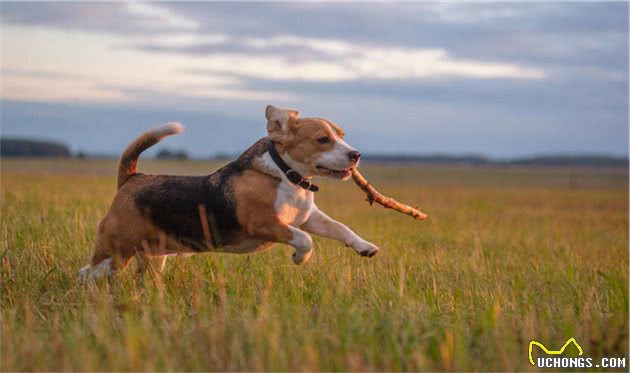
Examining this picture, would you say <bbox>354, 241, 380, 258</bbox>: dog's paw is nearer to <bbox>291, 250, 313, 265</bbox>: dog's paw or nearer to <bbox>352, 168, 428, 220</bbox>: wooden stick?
<bbox>291, 250, 313, 265</bbox>: dog's paw

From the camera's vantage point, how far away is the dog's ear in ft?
25.0

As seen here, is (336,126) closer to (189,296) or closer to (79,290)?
(189,296)

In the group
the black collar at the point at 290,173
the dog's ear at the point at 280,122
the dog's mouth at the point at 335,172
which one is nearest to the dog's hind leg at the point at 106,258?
the black collar at the point at 290,173

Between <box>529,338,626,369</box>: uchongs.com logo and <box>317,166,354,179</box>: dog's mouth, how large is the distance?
257 centimetres

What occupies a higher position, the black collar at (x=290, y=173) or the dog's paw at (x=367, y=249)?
the black collar at (x=290, y=173)

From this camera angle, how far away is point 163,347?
5328 mm

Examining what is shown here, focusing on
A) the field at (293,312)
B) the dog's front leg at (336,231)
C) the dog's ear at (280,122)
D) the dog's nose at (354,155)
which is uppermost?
the dog's ear at (280,122)

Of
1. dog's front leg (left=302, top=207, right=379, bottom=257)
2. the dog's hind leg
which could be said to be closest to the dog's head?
dog's front leg (left=302, top=207, right=379, bottom=257)

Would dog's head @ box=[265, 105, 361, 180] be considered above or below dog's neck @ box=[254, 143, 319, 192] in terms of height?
above

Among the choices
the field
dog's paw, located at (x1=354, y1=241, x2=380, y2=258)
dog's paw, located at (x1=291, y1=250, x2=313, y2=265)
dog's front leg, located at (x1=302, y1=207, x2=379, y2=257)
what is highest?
dog's front leg, located at (x1=302, y1=207, x2=379, y2=257)

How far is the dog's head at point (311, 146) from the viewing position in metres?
7.45

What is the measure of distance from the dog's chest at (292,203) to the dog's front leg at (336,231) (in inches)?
5.4

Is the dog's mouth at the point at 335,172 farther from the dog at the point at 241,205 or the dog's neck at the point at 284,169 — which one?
the dog's neck at the point at 284,169

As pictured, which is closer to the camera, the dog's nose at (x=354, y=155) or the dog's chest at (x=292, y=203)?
the dog's nose at (x=354, y=155)
